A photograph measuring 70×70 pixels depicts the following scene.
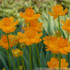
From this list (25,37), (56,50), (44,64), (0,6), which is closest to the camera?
(56,50)

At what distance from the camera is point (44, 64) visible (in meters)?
1.01

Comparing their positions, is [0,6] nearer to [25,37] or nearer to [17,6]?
[17,6]

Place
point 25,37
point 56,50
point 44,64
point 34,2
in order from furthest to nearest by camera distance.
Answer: point 34,2, point 44,64, point 25,37, point 56,50

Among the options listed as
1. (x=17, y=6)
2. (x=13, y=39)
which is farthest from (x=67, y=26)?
(x=17, y=6)

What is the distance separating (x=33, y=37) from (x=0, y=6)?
267 centimetres

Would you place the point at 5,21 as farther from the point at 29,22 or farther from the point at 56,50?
the point at 56,50

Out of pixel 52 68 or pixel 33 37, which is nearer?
pixel 52 68

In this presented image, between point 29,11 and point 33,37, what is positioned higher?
point 29,11

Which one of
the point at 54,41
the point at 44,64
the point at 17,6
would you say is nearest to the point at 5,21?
the point at 54,41

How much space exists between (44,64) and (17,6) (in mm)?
2379

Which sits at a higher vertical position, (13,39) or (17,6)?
(13,39)

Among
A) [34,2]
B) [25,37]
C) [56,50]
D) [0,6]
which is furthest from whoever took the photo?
[34,2]

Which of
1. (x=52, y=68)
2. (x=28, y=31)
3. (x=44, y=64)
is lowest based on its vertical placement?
(x=44, y=64)

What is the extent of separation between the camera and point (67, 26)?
0.68m
